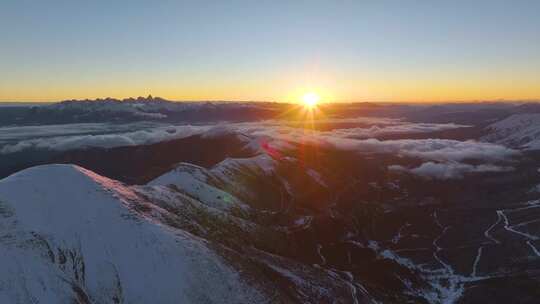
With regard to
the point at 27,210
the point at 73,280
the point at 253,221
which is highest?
the point at 27,210

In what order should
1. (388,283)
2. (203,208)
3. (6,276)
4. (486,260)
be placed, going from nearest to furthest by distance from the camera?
(6,276) < (388,283) < (203,208) < (486,260)

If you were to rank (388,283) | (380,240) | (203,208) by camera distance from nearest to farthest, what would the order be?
(388,283)
(203,208)
(380,240)

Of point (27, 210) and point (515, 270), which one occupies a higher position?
point (27, 210)

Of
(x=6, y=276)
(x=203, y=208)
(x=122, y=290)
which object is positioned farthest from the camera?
(x=203, y=208)

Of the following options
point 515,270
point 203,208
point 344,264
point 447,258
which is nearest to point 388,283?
point 344,264

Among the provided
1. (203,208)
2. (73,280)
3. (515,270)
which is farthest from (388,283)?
(73,280)

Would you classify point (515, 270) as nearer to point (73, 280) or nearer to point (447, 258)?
point (447, 258)

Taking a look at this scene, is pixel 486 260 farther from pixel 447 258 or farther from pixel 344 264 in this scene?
pixel 344 264

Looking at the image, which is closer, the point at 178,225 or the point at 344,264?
the point at 178,225

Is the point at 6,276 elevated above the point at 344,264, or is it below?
above
